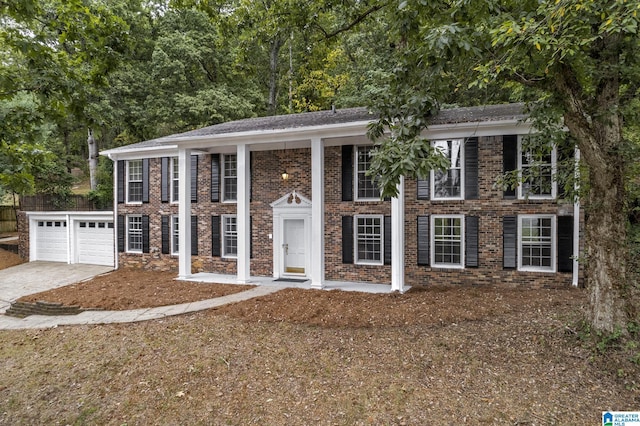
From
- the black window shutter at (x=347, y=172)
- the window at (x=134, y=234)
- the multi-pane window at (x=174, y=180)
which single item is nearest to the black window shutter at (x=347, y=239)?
the black window shutter at (x=347, y=172)

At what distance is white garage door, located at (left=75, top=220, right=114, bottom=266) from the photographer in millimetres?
15508

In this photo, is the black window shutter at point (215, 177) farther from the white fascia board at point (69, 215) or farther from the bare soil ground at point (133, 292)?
the white fascia board at point (69, 215)

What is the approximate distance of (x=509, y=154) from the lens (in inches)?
384

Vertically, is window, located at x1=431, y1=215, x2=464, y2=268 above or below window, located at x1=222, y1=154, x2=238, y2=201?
below

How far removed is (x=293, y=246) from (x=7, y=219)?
2046 centimetres

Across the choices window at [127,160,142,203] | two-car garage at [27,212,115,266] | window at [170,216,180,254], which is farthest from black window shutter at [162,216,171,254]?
two-car garage at [27,212,115,266]

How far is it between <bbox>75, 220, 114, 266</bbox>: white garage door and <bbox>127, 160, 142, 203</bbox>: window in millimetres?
2163

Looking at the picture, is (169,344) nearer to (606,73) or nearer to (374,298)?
(374,298)

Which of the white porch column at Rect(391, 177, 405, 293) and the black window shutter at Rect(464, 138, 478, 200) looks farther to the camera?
the black window shutter at Rect(464, 138, 478, 200)

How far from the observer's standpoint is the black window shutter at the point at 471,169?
1007 cm

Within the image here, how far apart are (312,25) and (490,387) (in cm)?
839

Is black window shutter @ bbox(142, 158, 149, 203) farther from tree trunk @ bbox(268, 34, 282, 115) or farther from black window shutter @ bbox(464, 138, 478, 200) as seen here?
black window shutter @ bbox(464, 138, 478, 200)

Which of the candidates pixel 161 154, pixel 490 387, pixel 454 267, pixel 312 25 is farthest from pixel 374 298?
pixel 161 154

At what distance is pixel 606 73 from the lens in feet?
17.4
